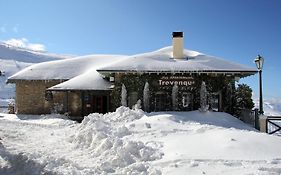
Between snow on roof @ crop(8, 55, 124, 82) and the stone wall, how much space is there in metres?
0.46

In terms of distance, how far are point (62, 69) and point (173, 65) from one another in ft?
37.1

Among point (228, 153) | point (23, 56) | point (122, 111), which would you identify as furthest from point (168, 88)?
point (23, 56)

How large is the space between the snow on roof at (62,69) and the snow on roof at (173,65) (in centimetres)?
750

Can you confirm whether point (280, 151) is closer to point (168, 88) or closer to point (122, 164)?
point (122, 164)

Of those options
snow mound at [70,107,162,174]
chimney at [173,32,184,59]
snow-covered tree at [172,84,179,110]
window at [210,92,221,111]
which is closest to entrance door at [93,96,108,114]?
snow-covered tree at [172,84,179,110]

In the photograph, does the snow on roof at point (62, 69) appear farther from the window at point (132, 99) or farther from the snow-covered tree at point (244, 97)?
the snow-covered tree at point (244, 97)

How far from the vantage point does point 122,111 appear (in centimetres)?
1520

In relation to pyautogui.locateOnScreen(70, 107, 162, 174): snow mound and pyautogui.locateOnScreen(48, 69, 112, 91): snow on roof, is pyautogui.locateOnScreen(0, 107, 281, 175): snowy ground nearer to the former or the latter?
pyautogui.locateOnScreen(70, 107, 162, 174): snow mound

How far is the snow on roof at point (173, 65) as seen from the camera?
717 inches

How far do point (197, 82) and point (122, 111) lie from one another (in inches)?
235

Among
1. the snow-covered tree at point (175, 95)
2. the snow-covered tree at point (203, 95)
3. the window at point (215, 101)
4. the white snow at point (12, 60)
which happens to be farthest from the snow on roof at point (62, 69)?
the white snow at point (12, 60)

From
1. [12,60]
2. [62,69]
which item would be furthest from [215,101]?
[12,60]

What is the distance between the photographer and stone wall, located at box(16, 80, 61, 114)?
2459 cm

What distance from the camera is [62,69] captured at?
26625 mm
